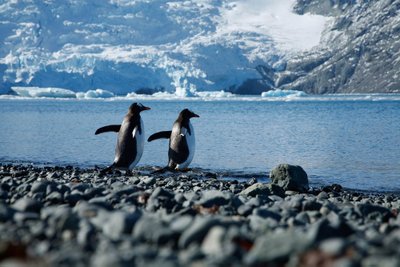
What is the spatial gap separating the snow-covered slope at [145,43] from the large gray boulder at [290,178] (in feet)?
200

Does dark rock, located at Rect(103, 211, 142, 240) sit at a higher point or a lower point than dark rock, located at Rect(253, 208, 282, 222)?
higher

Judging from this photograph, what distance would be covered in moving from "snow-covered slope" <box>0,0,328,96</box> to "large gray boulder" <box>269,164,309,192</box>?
60.9 meters

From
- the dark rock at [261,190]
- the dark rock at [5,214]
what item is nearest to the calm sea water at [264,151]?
the dark rock at [261,190]

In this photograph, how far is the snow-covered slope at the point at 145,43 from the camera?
73.4 metres

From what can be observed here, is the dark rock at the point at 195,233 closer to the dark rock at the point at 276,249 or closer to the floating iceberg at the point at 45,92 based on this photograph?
the dark rock at the point at 276,249

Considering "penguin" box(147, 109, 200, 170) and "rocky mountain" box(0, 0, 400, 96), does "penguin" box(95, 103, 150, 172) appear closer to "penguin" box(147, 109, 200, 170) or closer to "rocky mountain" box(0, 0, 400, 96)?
"penguin" box(147, 109, 200, 170)

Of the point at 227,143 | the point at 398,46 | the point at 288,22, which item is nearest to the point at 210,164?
the point at 227,143

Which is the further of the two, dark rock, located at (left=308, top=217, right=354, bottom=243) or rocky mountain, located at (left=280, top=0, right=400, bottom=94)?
rocky mountain, located at (left=280, top=0, right=400, bottom=94)

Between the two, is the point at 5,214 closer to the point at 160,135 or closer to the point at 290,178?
the point at 290,178

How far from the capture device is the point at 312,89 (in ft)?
464

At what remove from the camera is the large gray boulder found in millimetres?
9875

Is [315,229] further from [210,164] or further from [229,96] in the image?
[229,96]

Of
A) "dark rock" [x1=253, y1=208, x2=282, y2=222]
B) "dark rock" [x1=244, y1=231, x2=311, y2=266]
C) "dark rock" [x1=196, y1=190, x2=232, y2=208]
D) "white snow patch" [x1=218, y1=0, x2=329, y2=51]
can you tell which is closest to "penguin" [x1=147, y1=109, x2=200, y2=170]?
"dark rock" [x1=196, y1=190, x2=232, y2=208]

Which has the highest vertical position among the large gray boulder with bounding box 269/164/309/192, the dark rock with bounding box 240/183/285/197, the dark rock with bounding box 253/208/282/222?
the dark rock with bounding box 253/208/282/222
